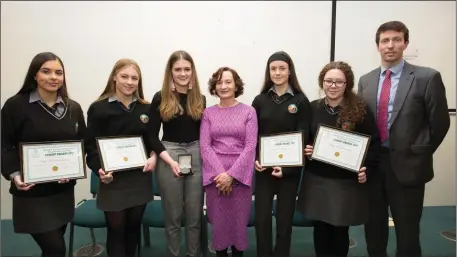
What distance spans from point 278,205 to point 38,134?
6.04ft

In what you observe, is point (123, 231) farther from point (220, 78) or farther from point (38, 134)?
point (220, 78)

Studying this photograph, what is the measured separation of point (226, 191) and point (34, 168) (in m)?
1.38

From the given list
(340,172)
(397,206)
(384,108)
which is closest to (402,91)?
(384,108)

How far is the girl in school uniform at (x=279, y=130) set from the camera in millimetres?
2375

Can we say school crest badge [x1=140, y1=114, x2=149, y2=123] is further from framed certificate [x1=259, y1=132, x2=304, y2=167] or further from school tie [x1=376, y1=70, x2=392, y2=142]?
school tie [x1=376, y1=70, x2=392, y2=142]

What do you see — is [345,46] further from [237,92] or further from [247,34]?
[237,92]

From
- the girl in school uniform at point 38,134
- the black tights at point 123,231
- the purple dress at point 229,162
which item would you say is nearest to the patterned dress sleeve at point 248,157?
the purple dress at point 229,162

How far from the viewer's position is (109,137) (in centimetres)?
225

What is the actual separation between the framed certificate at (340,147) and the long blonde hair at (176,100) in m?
0.97

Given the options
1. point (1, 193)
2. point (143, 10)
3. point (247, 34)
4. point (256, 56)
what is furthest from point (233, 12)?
point (1, 193)

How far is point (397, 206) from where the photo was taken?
2412 mm

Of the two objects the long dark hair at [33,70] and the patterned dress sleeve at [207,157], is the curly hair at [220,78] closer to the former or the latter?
the patterned dress sleeve at [207,157]

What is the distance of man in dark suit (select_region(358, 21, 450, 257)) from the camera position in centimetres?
231

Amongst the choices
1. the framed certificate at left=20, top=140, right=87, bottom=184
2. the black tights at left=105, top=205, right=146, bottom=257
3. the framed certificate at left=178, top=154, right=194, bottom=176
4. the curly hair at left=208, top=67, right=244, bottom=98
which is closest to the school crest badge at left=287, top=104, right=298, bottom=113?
the curly hair at left=208, top=67, right=244, bottom=98
